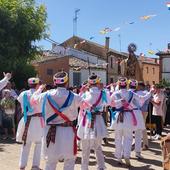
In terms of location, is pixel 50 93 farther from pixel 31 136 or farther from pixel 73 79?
pixel 73 79

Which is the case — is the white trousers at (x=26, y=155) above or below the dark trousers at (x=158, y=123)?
below

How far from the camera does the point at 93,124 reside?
9781 mm

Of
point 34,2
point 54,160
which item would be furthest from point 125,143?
point 34,2

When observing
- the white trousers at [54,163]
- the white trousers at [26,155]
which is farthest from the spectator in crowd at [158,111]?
the white trousers at [54,163]

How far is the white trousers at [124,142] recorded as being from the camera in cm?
1073

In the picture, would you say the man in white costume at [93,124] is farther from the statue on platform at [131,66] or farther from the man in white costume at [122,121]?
the statue on platform at [131,66]

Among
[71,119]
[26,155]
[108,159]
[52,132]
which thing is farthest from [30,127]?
[108,159]

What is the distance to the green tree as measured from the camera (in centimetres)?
2177

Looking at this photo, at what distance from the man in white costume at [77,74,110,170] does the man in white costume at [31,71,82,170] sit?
5.16 ft

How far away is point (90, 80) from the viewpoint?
9867 millimetres

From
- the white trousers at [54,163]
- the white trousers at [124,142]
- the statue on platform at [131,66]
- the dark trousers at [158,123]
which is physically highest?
the statue on platform at [131,66]

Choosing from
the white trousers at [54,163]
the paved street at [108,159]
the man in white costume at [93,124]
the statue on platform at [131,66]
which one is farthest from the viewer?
the statue on platform at [131,66]

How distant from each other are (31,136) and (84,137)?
1.11 metres

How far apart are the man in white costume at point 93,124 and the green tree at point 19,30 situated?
12.2m
